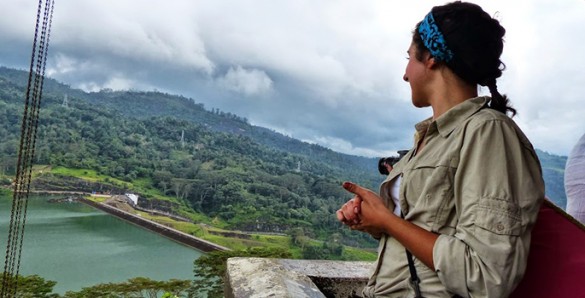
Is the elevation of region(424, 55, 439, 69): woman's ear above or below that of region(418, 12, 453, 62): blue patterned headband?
below

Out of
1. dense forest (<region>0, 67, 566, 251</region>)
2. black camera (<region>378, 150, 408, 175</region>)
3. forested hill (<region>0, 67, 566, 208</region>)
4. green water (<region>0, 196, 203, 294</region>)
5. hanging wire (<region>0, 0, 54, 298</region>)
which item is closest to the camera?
black camera (<region>378, 150, 408, 175</region>)

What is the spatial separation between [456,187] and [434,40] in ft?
0.91

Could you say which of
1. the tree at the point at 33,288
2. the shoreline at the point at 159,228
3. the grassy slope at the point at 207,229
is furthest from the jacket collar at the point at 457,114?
the shoreline at the point at 159,228

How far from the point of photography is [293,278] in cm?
139

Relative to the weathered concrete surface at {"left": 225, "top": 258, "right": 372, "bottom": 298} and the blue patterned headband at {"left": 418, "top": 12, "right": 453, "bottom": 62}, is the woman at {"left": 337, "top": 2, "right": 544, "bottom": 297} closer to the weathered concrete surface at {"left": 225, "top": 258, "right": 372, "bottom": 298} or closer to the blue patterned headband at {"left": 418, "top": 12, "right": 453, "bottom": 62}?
the blue patterned headband at {"left": 418, "top": 12, "right": 453, "bottom": 62}

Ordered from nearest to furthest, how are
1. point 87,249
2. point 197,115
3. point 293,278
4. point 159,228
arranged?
point 293,278
point 87,249
point 159,228
point 197,115

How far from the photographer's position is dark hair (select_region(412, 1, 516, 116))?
831 millimetres

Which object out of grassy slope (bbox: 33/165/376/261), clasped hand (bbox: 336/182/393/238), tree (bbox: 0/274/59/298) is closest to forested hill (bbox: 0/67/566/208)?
grassy slope (bbox: 33/165/376/261)

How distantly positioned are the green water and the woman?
2933cm

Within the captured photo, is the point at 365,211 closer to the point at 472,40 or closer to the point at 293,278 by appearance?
the point at 472,40

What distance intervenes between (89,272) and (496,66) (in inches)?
1293

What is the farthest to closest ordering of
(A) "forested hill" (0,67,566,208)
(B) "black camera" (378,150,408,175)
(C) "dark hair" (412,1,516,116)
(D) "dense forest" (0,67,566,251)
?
(A) "forested hill" (0,67,566,208), (D) "dense forest" (0,67,566,251), (B) "black camera" (378,150,408,175), (C) "dark hair" (412,1,516,116)

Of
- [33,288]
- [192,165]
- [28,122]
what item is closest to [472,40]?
[33,288]

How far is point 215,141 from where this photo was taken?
62.0 m
